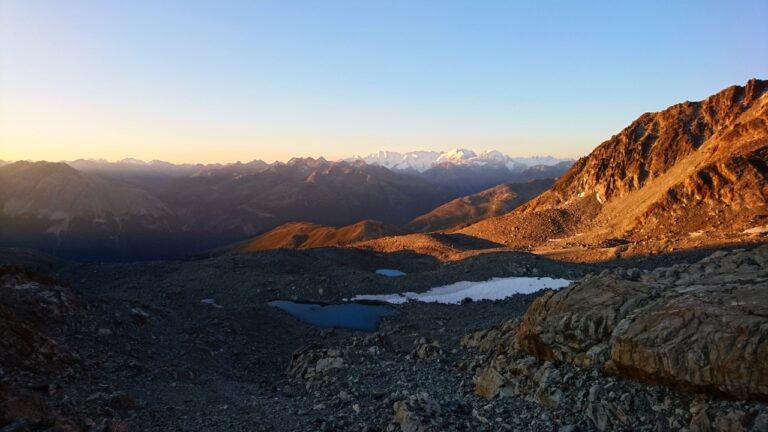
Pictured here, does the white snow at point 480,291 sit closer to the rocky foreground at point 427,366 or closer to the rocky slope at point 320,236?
the rocky foreground at point 427,366

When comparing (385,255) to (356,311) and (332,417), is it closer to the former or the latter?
(356,311)

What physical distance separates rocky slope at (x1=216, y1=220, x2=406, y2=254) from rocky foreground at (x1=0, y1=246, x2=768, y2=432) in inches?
3267

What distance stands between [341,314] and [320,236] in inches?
3644

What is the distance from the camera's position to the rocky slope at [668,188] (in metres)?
51.1

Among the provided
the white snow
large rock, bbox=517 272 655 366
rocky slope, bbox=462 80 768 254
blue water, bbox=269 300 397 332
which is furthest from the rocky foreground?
rocky slope, bbox=462 80 768 254

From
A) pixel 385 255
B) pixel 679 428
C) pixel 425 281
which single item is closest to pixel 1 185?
pixel 385 255

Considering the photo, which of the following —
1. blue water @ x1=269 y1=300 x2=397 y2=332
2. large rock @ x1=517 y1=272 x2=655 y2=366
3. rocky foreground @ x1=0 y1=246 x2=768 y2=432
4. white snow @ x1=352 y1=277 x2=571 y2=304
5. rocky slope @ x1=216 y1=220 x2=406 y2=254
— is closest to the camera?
rocky foreground @ x1=0 y1=246 x2=768 y2=432

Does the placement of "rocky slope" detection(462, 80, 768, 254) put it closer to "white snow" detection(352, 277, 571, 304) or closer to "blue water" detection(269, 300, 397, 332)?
"white snow" detection(352, 277, 571, 304)

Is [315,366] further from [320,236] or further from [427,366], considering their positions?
[320,236]

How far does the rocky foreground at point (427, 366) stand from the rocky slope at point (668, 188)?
117 ft

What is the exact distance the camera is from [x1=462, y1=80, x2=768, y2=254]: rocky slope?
168 ft

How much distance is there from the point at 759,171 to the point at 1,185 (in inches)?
8484

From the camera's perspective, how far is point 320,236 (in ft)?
417

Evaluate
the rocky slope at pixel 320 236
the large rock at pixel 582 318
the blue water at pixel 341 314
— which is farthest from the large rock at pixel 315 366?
the rocky slope at pixel 320 236
